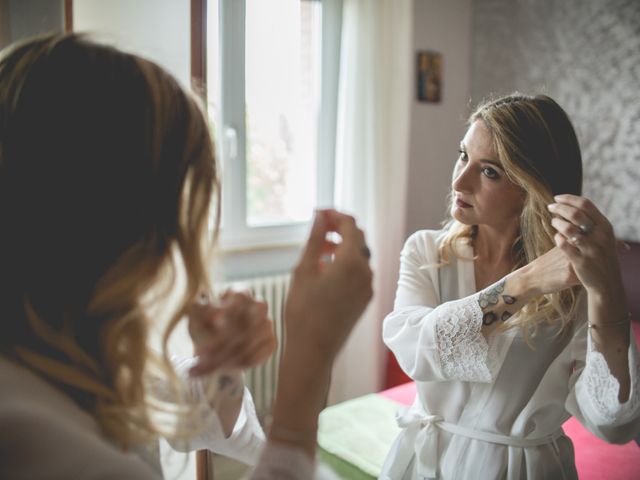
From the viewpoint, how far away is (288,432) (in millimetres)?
583

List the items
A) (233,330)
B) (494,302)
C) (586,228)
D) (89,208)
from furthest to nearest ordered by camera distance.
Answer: (494,302)
(586,228)
(233,330)
(89,208)

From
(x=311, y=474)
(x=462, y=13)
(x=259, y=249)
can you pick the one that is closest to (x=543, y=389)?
(x=311, y=474)

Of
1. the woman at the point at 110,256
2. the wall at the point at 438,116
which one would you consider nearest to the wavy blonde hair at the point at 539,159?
the woman at the point at 110,256

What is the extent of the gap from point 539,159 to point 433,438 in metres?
0.60

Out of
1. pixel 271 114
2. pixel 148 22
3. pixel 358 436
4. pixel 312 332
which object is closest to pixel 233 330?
pixel 312 332

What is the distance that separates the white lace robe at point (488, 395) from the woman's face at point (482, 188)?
17 centimetres

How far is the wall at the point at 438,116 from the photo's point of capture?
311 cm

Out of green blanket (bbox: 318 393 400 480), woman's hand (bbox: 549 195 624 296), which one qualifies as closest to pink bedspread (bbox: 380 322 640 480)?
green blanket (bbox: 318 393 400 480)

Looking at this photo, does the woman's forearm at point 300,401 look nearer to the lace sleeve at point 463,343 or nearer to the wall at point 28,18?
the lace sleeve at point 463,343

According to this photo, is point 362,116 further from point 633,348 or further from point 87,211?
point 87,211

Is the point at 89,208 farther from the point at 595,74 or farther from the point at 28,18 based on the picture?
the point at 595,74

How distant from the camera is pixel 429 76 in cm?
311

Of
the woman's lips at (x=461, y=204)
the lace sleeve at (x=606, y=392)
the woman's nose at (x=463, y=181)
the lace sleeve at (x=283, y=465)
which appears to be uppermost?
the woman's nose at (x=463, y=181)

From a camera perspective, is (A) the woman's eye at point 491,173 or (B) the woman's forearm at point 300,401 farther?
(A) the woman's eye at point 491,173
